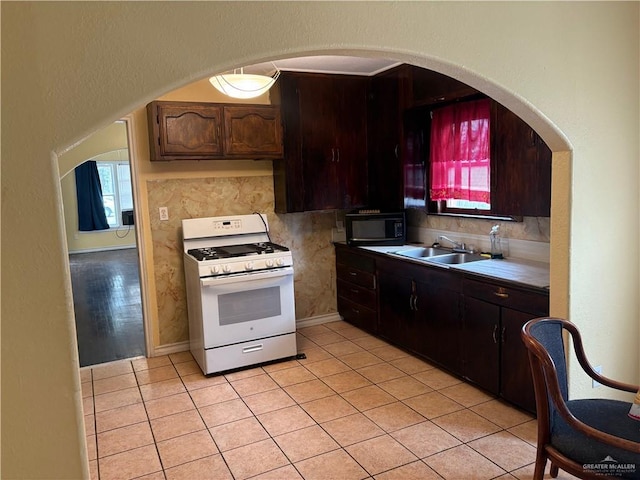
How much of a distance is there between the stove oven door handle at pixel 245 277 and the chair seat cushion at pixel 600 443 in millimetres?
2321

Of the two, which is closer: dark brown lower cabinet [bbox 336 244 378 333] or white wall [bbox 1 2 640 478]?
white wall [bbox 1 2 640 478]

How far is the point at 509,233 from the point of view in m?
3.71

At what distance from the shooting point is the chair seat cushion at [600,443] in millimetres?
1806

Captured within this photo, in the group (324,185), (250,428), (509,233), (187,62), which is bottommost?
(250,428)

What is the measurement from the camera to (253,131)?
4176 millimetres

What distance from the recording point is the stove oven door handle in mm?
3727

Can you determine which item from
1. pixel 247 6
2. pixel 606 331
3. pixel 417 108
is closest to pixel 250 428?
pixel 606 331

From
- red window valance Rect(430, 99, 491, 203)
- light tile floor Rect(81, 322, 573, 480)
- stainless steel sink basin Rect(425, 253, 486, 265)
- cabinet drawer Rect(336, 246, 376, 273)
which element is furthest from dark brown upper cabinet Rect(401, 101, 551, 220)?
light tile floor Rect(81, 322, 573, 480)

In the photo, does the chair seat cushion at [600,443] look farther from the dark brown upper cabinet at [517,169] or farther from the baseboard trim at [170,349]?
the baseboard trim at [170,349]

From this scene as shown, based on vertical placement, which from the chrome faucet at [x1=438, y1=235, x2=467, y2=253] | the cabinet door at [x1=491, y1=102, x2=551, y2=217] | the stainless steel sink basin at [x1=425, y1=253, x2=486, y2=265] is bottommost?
the stainless steel sink basin at [x1=425, y1=253, x2=486, y2=265]

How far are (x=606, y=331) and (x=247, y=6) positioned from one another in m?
2.41

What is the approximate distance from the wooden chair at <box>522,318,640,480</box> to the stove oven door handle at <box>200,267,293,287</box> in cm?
223

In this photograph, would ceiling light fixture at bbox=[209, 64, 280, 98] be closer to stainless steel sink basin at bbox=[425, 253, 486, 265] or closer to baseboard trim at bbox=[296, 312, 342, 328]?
stainless steel sink basin at bbox=[425, 253, 486, 265]

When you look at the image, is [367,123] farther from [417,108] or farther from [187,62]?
[187,62]
